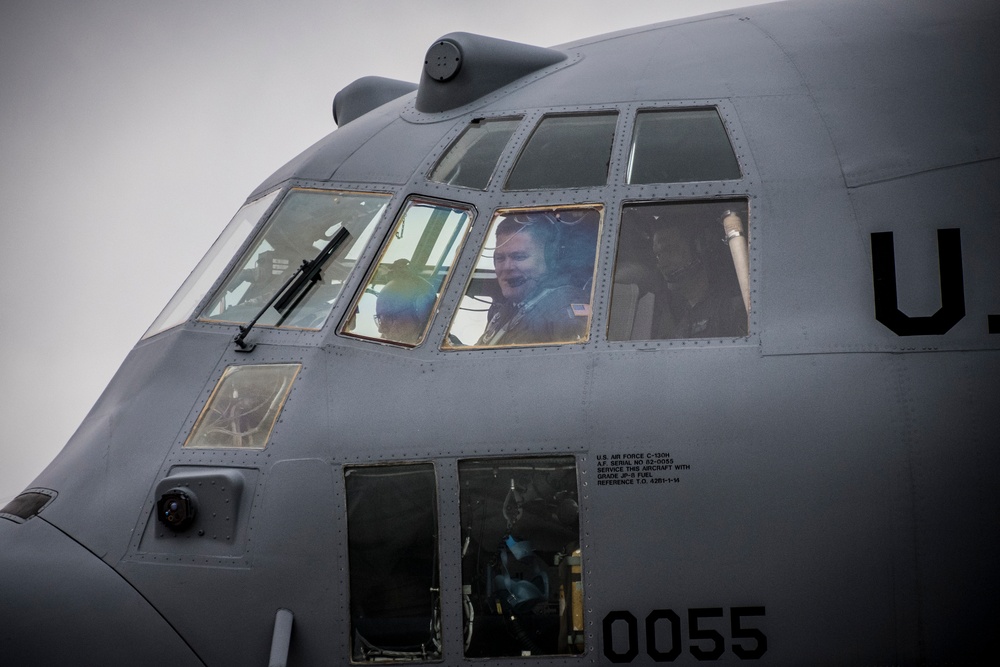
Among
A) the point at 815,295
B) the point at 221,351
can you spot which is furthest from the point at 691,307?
the point at 221,351

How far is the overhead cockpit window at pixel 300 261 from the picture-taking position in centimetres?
630

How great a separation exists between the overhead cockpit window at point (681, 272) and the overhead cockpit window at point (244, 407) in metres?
1.96

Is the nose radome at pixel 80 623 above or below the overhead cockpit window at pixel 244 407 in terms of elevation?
below

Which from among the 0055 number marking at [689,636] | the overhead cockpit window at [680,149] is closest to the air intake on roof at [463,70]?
the overhead cockpit window at [680,149]

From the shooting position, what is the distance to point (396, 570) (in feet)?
18.6

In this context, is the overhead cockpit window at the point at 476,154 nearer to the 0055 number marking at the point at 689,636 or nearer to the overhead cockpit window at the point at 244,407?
the overhead cockpit window at the point at 244,407

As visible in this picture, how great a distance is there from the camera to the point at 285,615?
5.60 metres

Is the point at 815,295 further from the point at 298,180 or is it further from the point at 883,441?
the point at 298,180

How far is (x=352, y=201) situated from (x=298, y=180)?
561 millimetres

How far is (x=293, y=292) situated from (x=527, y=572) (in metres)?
2.18

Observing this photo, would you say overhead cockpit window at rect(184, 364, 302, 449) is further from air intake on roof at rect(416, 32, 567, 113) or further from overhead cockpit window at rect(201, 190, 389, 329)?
air intake on roof at rect(416, 32, 567, 113)

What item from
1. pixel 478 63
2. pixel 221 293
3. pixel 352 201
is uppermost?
pixel 478 63

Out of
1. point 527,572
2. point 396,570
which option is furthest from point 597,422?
point 396,570

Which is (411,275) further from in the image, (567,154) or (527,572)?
(527,572)
